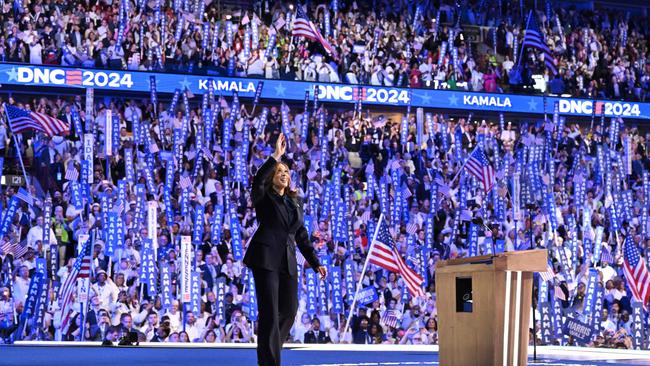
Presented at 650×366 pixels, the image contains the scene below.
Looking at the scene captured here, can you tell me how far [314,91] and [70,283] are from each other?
10584 millimetres

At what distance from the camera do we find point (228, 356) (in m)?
9.96

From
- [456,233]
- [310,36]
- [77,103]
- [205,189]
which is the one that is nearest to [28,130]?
[77,103]

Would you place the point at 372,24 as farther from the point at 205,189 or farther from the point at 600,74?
the point at 205,189

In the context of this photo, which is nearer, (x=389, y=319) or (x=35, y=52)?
(x=389, y=319)

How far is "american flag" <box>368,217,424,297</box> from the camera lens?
685 inches

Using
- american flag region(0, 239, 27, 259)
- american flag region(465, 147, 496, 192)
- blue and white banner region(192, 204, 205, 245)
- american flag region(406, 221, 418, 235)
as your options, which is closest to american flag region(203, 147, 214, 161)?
blue and white banner region(192, 204, 205, 245)

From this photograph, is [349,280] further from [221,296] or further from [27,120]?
[27,120]

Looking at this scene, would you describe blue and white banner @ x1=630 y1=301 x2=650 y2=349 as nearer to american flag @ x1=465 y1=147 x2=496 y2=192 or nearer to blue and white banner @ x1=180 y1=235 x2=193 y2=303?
american flag @ x1=465 y1=147 x2=496 y2=192

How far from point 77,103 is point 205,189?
11.1ft

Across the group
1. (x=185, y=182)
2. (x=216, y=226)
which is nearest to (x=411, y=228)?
(x=216, y=226)

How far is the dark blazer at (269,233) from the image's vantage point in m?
6.90

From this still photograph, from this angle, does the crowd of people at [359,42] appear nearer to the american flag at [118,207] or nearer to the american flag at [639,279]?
the american flag at [118,207]

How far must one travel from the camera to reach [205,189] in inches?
798

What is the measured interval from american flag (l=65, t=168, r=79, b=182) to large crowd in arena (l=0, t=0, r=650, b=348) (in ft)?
0.28
